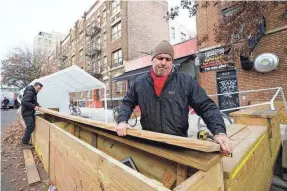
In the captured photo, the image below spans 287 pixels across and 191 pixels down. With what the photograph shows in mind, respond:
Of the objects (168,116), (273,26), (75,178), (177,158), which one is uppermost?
(273,26)

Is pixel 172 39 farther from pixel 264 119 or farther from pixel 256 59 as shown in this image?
pixel 264 119

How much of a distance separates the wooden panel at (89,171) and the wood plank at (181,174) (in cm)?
50

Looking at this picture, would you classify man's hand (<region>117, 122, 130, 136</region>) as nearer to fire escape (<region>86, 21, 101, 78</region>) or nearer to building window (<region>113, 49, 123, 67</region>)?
building window (<region>113, 49, 123, 67</region>)

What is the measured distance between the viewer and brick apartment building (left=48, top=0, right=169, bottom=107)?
20.1 meters

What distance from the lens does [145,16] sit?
21.8 m

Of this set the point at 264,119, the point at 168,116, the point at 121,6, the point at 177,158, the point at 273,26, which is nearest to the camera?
the point at 177,158

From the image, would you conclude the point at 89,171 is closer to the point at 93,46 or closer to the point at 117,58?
the point at 117,58

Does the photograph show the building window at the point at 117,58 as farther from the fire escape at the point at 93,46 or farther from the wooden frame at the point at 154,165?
→ the wooden frame at the point at 154,165

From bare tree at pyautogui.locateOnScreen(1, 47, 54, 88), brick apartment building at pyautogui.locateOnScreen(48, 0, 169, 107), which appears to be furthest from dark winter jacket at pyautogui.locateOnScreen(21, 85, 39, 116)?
bare tree at pyautogui.locateOnScreen(1, 47, 54, 88)

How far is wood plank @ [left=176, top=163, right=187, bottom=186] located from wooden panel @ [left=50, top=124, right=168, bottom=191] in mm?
500

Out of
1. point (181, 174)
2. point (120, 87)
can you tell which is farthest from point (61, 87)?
point (181, 174)

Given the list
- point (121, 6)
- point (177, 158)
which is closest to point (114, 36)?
point (121, 6)

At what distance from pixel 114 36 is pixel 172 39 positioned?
869cm

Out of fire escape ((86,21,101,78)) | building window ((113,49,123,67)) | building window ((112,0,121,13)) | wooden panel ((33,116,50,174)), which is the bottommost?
wooden panel ((33,116,50,174))
